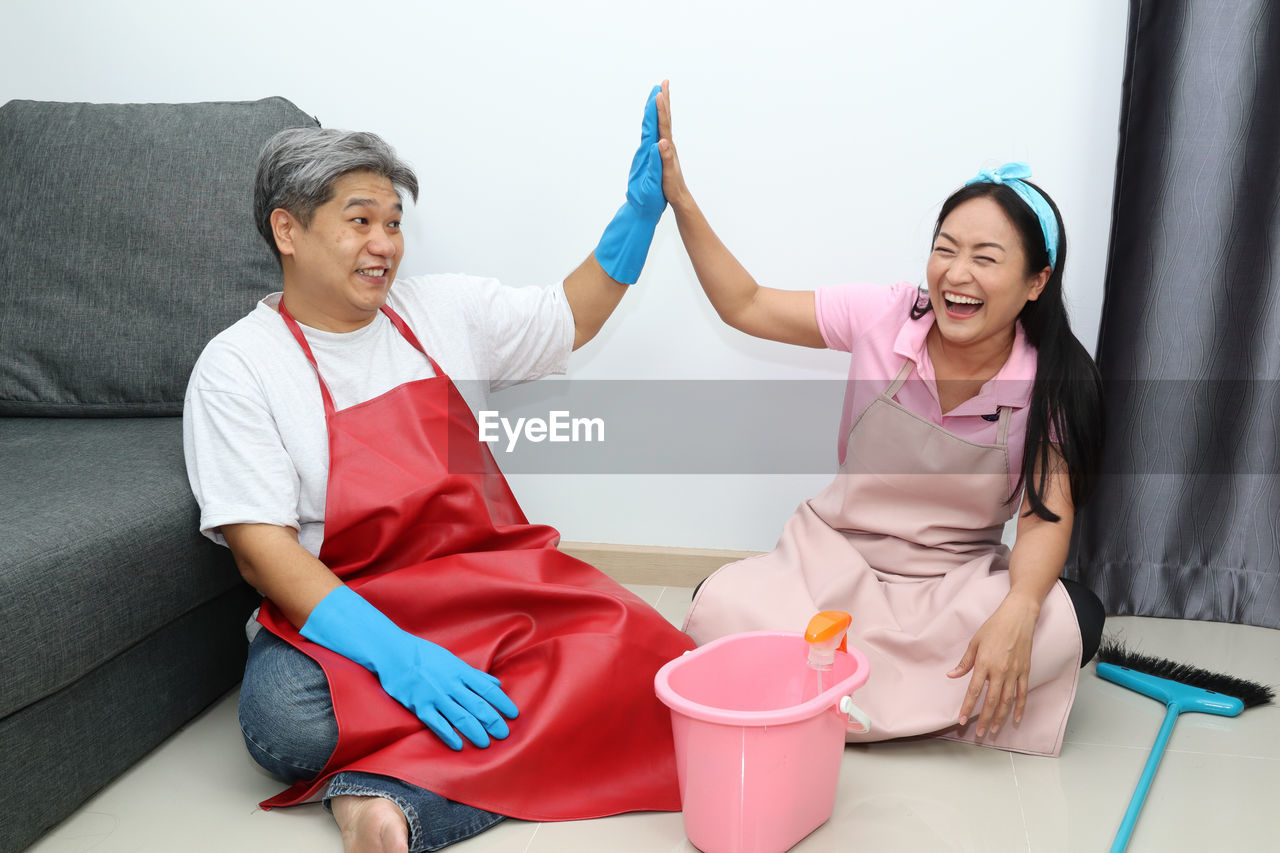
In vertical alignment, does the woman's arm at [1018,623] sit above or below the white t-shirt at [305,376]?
below

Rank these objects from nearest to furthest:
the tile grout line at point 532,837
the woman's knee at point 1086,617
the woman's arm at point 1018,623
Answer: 1. the tile grout line at point 532,837
2. the woman's arm at point 1018,623
3. the woman's knee at point 1086,617

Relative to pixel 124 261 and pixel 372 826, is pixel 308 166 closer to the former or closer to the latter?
pixel 124 261

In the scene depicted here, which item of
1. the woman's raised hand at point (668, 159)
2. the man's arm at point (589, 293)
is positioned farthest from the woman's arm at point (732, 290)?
the man's arm at point (589, 293)

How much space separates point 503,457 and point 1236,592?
4.55 feet

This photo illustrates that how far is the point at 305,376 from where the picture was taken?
142cm

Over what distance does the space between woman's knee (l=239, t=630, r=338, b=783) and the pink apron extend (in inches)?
21.8

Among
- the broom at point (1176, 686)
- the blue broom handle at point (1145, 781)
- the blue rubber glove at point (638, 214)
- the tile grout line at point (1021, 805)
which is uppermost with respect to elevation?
the blue rubber glove at point (638, 214)

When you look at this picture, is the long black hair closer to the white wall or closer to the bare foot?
the white wall

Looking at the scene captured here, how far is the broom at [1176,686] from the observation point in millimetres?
1545

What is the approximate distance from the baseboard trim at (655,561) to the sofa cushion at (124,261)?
→ 0.81 meters

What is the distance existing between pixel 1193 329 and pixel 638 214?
985mm

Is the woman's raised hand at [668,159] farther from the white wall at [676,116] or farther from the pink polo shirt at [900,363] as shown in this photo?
the white wall at [676,116]
